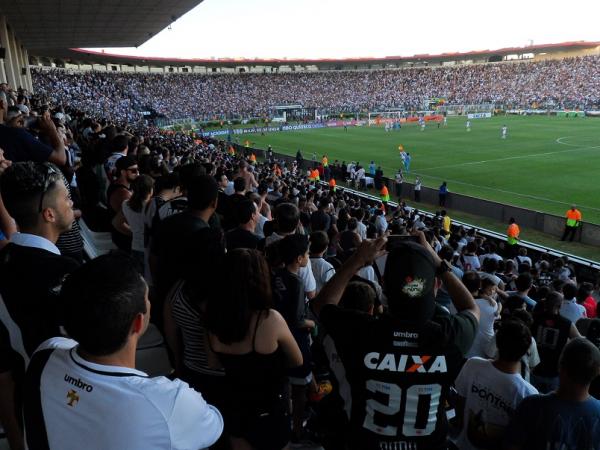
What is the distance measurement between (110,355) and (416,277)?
1.39 metres

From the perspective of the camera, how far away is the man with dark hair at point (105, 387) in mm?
1752

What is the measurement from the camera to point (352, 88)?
85.7 meters

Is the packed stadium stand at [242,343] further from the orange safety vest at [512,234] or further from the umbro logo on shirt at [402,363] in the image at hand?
the orange safety vest at [512,234]

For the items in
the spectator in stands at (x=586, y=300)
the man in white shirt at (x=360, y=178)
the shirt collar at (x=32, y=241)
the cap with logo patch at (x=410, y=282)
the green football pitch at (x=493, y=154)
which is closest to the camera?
the cap with logo patch at (x=410, y=282)

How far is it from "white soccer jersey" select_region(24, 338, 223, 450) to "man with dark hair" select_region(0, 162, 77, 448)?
24.1 inches

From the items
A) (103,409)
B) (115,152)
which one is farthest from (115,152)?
(103,409)

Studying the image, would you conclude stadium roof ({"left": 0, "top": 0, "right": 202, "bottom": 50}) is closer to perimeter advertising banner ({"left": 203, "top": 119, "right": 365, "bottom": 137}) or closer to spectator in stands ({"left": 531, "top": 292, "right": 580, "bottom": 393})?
perimeter advertising banner ({"left": 203, "top": 119, "right": 365, "bottom": 137})

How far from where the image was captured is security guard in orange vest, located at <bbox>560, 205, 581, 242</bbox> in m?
17.3

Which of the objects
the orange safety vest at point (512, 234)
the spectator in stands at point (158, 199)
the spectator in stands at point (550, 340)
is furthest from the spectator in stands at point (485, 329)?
the orange safety vest at point (512, 234)

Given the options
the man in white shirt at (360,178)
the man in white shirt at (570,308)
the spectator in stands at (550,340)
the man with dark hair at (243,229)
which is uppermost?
the man with dark hair at (243,229)

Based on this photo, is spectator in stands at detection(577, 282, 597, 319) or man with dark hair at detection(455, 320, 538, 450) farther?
spectator in stands at detection(577, 282, 597, 319)

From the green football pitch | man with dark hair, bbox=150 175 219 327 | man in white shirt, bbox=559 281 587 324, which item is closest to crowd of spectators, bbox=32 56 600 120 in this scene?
the green football pitch

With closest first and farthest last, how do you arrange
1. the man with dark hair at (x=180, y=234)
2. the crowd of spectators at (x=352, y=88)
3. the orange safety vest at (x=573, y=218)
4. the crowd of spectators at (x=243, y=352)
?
1. the crowd of spectators at (x=243, y=352)
2. the man with dark hair at (x=180, y=234)
3. the orange safety vest at (x=573, y=218)
4. the crowd of spectators at (x=352, y=88)

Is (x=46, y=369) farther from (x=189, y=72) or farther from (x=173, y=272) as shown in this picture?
(x=189, y=72)
